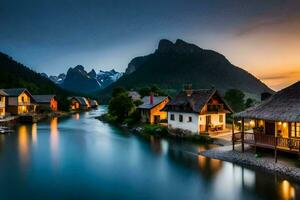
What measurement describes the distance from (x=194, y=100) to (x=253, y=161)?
58.3 ft

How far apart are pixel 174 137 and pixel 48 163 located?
18747mm

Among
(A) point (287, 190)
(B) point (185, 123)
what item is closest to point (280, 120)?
(A) point (287, 190)

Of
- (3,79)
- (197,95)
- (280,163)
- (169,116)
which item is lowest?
(280,163)

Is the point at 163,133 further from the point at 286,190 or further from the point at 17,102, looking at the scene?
the point at 17,102

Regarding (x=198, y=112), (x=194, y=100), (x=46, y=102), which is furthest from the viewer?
(x=46, y=102)

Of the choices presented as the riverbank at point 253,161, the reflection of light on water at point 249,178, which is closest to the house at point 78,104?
the riverbank at point 253,161

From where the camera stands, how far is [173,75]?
17100cm

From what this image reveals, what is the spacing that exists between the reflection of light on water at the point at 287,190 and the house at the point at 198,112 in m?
19.0

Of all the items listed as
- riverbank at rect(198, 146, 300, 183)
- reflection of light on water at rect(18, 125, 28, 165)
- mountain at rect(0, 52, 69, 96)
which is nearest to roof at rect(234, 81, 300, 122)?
riverbank at rect(198, 146, 300, 183)

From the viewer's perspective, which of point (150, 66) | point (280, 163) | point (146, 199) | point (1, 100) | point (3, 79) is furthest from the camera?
point (150, 66)

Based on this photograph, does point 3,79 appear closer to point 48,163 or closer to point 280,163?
point 48,163

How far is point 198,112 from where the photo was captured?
37531 millimetres

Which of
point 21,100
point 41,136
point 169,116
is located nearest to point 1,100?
point 21,100

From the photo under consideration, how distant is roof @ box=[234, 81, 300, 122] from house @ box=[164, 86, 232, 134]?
40.8 feet
